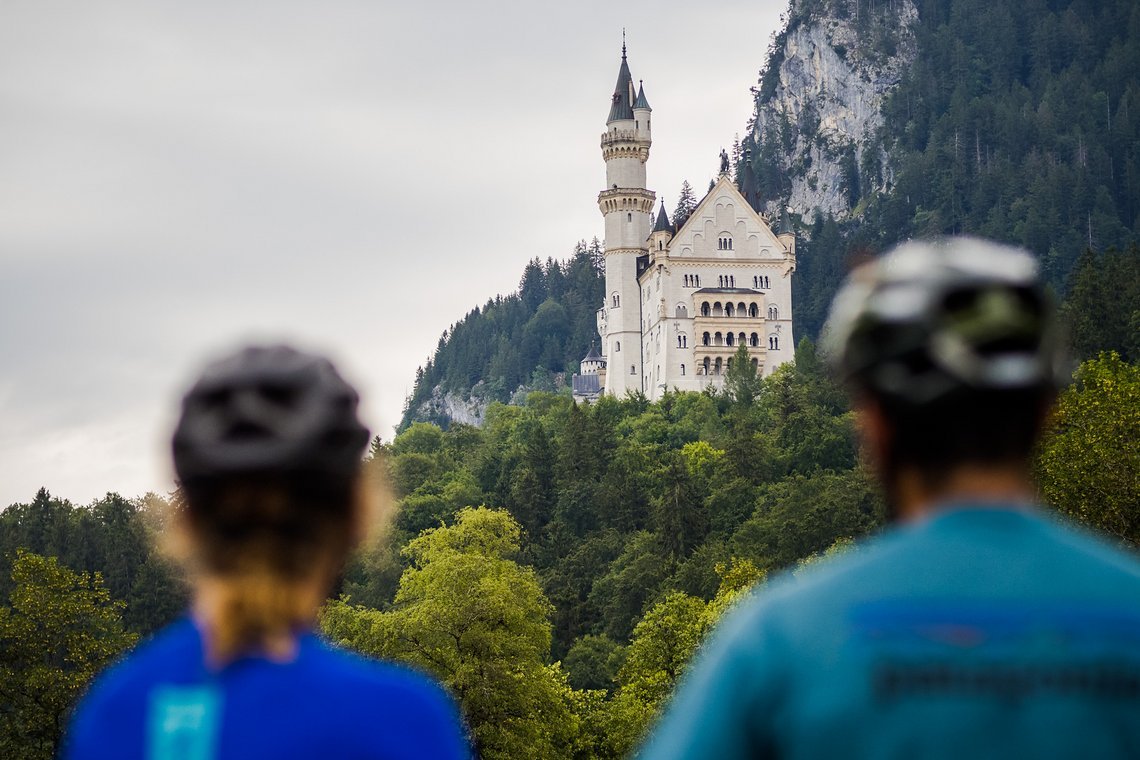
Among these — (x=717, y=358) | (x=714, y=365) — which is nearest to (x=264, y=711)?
(x=714, y=365)

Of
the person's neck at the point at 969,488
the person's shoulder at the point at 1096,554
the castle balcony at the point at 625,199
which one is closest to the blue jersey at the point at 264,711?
the person's neck at the point at 969,488

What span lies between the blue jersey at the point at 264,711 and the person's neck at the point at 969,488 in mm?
1118

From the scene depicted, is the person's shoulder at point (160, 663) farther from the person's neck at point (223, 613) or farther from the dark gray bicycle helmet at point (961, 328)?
the dark gray bicycle helmet at point (961, 328)

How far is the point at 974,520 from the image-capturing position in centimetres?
352

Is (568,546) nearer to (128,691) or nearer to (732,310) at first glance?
(732,310)

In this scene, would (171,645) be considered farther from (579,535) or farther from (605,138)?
(605,138)

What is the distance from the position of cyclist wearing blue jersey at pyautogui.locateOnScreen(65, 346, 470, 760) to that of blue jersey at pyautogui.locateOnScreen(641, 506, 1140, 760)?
2.07ft

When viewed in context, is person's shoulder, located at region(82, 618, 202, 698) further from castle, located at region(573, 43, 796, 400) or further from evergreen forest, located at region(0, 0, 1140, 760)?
castle, located at region(573, 43, 796, 400)

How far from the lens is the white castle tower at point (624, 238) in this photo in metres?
122

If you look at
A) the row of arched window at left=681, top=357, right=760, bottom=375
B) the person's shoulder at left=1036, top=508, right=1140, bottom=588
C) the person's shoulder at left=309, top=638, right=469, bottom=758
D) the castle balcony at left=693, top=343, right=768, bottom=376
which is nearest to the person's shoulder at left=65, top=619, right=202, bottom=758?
the person's shoulder at left=309, top=638, right=469, bottom=758

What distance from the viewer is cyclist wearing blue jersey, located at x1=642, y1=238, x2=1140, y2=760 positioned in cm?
327

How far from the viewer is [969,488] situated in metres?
3.57

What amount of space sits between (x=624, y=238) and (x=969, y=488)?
121 m

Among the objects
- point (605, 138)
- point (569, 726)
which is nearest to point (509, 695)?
point (569, 726)
